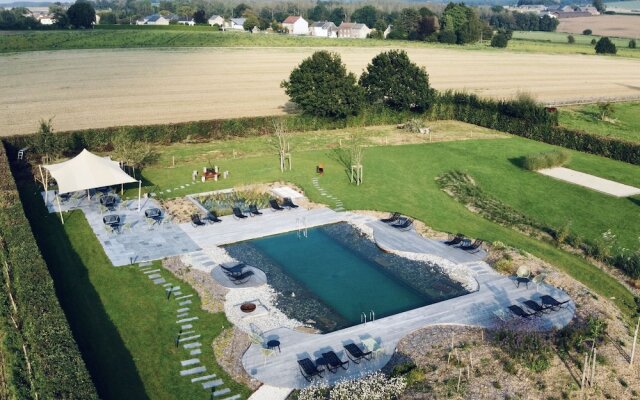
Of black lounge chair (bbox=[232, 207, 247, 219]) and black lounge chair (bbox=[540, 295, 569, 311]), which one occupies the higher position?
black lounge chair (bbox=[232, 207, 247, 219])

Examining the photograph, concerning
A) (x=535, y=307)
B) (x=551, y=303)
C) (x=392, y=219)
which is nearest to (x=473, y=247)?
(x=392, y=219)

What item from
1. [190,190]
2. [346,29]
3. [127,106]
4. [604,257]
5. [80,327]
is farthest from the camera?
[346,29]

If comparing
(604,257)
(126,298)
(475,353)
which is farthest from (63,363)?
(604,257)

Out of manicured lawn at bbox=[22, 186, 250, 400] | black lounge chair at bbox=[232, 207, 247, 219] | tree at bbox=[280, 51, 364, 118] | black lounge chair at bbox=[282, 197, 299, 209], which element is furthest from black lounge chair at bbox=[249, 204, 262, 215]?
tree at bbox=[280, 51, 364, 118]

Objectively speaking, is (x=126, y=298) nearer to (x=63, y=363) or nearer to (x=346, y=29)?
(x=63, y=363)

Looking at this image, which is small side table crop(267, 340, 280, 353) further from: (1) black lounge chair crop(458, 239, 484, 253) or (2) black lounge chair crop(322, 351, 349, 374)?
(1) black lounge chair crop(458, 239, 484, 253)

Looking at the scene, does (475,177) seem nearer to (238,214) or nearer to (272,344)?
(238,214)
